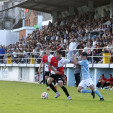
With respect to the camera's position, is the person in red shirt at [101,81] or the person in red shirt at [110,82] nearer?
the person in red shirt at [110,82]

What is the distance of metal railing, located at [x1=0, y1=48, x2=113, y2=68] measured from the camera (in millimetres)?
25594

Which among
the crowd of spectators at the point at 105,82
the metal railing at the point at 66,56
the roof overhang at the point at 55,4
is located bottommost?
the crowd of spectators at the point at 105,82

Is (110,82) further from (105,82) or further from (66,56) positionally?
(66,56)

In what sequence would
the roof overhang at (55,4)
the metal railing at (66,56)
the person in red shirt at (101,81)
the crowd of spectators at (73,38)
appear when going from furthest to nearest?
the roof overhang at (55,4)
the crowd of spectators at (73,38)
the metal railing at (66,56)
the person in red shirt at (101,81)

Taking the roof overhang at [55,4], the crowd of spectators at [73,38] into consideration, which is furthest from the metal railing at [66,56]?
the roof overhang at [55,4]

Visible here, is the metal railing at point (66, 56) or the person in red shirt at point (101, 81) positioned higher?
the metal railing at point (66, 56)

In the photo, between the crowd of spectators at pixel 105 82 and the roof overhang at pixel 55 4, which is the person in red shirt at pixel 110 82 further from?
the roof overhang at pixel 55 4

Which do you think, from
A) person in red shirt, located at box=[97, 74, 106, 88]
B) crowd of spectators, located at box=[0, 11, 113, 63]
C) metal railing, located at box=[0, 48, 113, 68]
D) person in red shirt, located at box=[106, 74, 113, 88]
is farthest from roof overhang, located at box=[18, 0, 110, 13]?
person in red shirt, located at box=[106, 74, 113, 88]

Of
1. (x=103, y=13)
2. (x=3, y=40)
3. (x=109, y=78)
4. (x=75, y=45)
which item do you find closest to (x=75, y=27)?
(x=103, y=13)

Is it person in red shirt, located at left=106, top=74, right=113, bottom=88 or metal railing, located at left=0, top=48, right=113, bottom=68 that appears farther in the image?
metal railing, located at left=0, top=48, right=113, bottom=68

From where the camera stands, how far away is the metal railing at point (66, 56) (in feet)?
84.0

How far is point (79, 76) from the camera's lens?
89.0 feet

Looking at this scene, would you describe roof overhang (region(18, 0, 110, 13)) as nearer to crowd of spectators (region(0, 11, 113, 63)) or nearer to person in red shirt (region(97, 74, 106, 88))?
crowd of spectators (region(0, 11, 113, 63))

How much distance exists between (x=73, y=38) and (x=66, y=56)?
2918 mm
